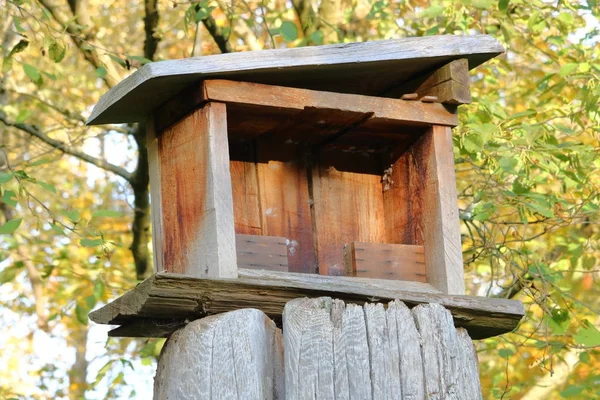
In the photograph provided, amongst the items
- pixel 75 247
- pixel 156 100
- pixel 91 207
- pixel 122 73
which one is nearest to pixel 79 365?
pixel 91 207

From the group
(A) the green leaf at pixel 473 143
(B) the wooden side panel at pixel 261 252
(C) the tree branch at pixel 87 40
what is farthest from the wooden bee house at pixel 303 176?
(C) the tree branch at pixel 87 40

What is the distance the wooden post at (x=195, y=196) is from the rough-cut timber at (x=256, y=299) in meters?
0.09

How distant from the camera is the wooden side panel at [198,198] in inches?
117

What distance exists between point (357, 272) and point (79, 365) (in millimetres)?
8847

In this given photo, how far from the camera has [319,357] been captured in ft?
9.30

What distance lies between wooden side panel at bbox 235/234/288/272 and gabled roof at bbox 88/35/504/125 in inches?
20.2

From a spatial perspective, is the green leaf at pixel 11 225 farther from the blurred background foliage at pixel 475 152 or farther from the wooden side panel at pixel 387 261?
the wooden side panel at pixel 387 261

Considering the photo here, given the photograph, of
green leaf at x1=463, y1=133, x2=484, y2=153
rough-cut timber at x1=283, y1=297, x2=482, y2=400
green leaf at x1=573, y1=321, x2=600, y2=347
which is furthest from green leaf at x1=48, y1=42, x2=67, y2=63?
green leaf at x1=573, y1=321, x2=600, y2=347

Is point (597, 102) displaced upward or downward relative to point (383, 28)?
downward

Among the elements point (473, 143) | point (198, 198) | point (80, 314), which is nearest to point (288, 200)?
point (198, 198)

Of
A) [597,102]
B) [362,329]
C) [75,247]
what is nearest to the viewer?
[362,329]

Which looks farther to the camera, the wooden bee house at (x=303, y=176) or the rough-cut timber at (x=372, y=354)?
the wooden bee house at (x=303, y=176)

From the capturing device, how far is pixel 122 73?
6336 millimetres

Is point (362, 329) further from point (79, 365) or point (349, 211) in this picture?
point (79, 365)
